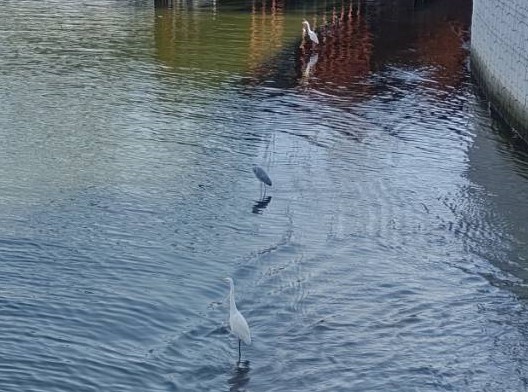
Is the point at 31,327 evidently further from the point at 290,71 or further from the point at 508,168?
the point at 290,71

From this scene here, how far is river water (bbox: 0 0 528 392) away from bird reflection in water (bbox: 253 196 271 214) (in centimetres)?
6

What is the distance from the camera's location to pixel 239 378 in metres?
12.0

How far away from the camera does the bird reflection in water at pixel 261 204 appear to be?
1800 centimetres

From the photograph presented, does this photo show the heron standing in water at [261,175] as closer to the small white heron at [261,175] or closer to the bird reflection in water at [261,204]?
the small white heron at [261,175]

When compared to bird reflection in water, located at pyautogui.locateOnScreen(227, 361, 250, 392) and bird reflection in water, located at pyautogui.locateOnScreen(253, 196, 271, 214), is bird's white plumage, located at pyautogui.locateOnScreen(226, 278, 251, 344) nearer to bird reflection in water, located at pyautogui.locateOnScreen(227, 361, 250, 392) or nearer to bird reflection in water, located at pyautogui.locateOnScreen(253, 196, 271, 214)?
bird reflection in water, located at pyautogui.locateOnScreen(227, 361, 250, 392)

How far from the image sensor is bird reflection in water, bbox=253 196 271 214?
59.1 ft

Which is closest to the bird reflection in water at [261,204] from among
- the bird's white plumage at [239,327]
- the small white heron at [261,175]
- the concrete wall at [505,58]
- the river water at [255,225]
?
the river water at [255,225]

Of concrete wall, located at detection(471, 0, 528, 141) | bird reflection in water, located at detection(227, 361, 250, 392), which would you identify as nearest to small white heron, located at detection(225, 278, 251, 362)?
bird reflection in water, located at detection(227, 361, 250, 392)

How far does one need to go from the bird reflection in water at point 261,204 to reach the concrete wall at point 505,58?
283 inches

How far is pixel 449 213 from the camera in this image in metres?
18.5

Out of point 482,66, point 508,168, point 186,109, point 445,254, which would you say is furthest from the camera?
point 482,66

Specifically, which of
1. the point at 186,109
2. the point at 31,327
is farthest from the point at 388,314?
the point at 186,109

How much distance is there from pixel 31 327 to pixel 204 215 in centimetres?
504

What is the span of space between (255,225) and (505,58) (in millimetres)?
10807
